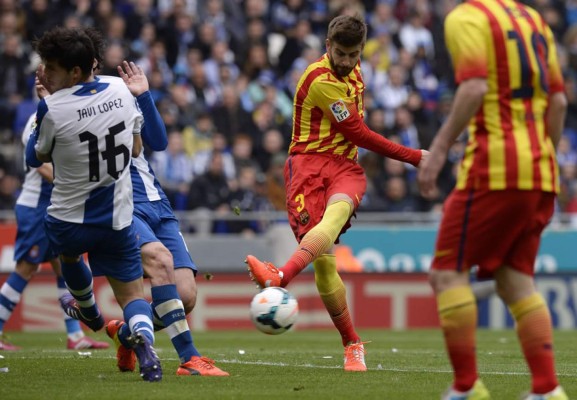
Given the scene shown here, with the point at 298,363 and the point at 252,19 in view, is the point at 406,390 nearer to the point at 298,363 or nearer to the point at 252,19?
the point at 298,363

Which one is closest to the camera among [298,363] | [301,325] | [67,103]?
[67,103]

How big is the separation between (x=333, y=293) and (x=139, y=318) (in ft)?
6.23

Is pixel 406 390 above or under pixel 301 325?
above

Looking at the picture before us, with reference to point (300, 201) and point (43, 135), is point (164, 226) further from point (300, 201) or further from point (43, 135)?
point (43, 135)

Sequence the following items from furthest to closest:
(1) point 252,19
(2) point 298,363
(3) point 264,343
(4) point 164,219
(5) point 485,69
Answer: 1. (1) point 252,19
2. (3) point 264,343
3. (2) point 298,363
4. (4) point 164,219
5. (5) point 485,69

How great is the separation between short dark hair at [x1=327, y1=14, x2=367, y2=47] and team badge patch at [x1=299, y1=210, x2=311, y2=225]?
1.32 metres

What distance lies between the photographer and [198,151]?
17.8 metres

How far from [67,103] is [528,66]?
2.79m

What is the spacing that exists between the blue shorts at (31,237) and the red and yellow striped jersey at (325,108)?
11.0 feet

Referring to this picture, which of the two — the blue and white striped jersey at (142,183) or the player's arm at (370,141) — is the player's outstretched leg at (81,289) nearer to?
the blue and white striped jersey at (142,183)

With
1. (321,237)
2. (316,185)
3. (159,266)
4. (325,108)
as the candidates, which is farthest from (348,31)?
(159,266)

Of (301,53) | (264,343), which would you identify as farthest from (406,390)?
(301,53)

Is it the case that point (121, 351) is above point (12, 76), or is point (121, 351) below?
below

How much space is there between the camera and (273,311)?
7.52m
